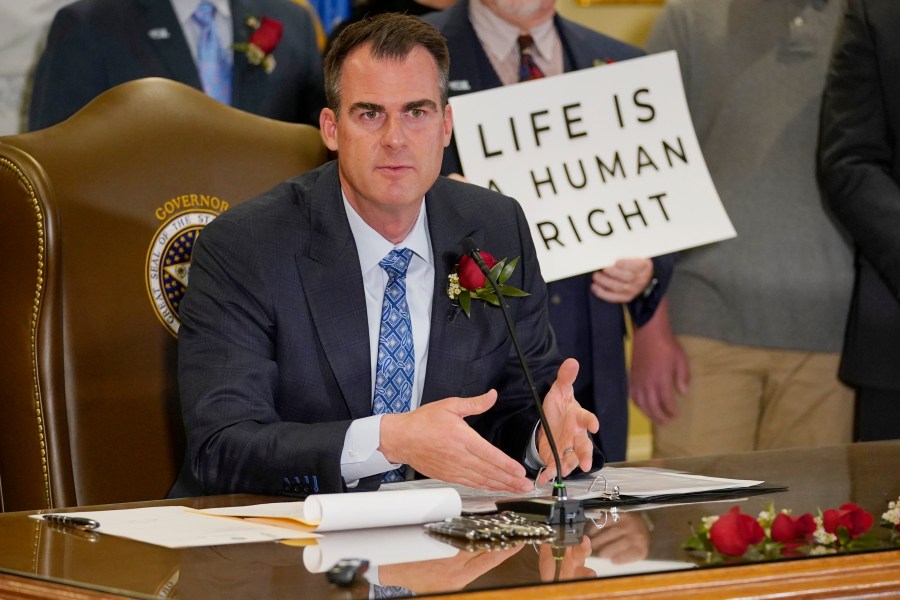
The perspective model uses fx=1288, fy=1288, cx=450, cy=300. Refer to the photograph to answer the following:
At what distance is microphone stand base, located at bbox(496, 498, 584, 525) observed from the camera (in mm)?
1820

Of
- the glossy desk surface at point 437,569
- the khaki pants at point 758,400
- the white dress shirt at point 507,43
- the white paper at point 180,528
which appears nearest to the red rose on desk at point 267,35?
the white dress shirt at point 507,43

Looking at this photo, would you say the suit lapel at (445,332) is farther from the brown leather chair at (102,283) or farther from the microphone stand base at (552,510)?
the microphone stand base at (552,510)

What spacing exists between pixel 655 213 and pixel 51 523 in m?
2.18

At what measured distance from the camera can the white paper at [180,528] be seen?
65.9 inches

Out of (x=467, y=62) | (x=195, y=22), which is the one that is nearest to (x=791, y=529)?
(x=467, y=62)

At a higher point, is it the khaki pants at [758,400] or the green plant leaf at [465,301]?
the green plant leaf at [465,301]

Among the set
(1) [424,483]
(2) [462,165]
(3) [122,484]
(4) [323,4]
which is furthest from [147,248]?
(4) [323,4]

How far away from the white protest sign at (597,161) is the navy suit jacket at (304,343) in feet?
2.29

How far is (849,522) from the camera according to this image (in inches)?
64.2

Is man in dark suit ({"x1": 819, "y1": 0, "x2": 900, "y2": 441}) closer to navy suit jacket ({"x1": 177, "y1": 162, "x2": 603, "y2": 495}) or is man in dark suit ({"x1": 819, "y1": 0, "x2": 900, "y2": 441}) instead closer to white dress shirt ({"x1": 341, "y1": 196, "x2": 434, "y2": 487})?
navy suit jacket ({"x1": 177, "y1": 162, "x2": 603, "y2": 495})

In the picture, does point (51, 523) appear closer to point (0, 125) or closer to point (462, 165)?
point (462, 165)

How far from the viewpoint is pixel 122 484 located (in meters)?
2.58

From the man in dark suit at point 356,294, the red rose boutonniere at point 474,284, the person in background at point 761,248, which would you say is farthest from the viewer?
the person in background at point 761,248

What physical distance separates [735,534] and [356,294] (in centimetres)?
116
